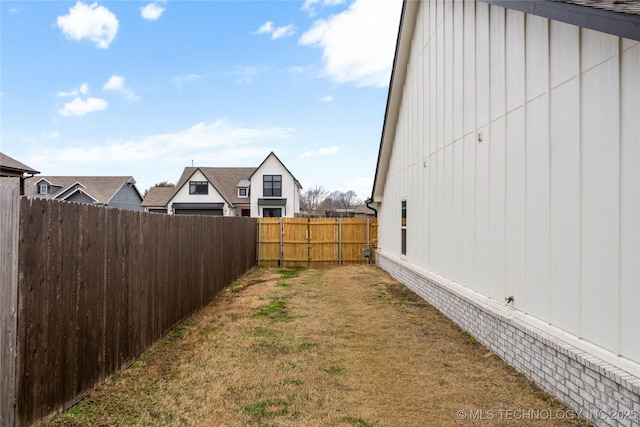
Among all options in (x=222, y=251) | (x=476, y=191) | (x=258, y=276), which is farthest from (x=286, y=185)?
(x=476, y=191)

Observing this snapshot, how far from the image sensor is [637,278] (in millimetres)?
2828

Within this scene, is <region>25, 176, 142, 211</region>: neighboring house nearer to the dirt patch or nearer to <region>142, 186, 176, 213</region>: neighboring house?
<region>142, 186, 176, 213</region>: neighboring house

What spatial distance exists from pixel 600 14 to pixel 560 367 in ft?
10.3

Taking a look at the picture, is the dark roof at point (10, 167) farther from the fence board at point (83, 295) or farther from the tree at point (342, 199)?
the tree at point (342, 199)

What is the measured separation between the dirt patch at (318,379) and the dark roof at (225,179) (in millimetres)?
28889

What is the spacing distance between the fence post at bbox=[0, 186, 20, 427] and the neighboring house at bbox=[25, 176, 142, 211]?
34.5 meters

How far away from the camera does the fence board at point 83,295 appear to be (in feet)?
9.56

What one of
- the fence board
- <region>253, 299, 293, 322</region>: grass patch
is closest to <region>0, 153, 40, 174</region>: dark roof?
the fence board

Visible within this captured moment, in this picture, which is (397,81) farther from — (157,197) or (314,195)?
(314,195)

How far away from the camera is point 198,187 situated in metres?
34.6

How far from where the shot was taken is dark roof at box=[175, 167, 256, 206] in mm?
34875

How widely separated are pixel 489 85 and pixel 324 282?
7.94m

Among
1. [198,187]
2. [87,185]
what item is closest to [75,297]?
[198,187]

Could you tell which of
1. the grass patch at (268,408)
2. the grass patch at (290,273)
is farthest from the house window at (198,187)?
the grass patch at (268,408)
